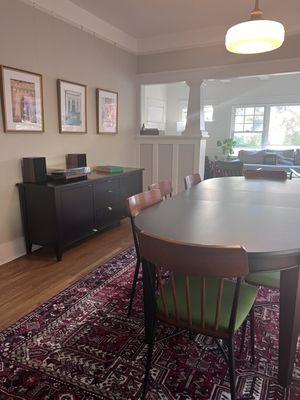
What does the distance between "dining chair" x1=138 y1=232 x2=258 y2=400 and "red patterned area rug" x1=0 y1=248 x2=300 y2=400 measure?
6.3 inches

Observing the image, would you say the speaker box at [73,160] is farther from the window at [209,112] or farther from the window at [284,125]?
the window at [284,125]

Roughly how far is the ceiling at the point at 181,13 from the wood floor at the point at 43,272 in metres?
2.64

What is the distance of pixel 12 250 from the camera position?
119 inches

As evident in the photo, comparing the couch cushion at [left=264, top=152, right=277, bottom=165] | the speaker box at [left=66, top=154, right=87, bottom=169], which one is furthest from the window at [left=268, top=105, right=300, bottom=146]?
the speaker box at [left=66, top=154, right=87, bottom=169]

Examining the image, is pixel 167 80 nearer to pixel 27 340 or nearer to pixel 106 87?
pixel 106 87

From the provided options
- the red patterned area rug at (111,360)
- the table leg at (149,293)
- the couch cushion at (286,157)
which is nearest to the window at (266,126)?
the couch cushion at (286,157)

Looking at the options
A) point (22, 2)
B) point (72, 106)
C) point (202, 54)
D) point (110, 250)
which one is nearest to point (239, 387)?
point (110, 250)

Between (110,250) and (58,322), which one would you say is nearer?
(58,322)

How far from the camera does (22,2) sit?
9.23 ft

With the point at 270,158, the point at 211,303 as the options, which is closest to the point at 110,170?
the point at 211,303

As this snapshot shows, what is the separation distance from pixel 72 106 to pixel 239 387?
10.3ft

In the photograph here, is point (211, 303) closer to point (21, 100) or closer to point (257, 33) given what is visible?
point (257, 33)

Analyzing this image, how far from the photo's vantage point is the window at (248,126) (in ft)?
26.9

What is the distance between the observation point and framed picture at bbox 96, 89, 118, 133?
3.98 m
